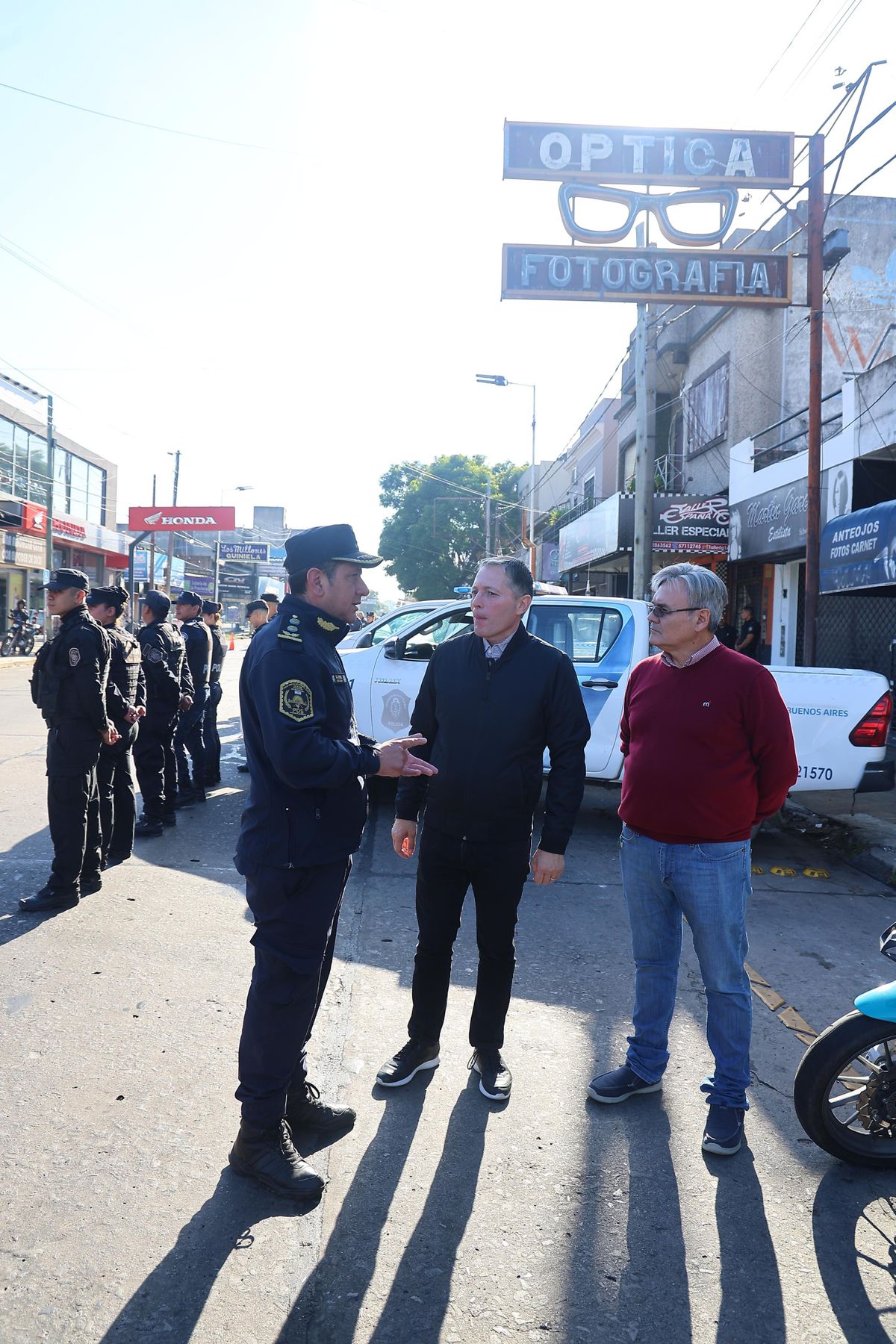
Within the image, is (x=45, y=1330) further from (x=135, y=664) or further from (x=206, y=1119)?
(x=135, y=664)

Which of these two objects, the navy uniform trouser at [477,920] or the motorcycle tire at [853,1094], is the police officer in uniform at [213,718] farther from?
the motorcycle tire at [853,1094]

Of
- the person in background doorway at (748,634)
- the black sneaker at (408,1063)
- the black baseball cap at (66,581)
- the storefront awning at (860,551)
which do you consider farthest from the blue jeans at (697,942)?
the person in background doorway at (748,634)

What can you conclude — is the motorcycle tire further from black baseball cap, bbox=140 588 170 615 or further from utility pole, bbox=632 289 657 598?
utility pole, bbox=632 289 657 598

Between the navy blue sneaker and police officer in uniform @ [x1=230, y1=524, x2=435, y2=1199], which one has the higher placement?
police officer in uniform @ [x1=230, y1=524, x2=435, y2=1199]

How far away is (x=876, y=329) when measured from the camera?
17359 mm

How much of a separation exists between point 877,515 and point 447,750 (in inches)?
345

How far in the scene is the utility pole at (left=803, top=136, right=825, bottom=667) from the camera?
1155 centimetres

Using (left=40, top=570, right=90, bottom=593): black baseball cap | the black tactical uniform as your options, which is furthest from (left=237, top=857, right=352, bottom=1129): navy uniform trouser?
(left=40, top=570, right=90, bottom=593): black baseball cap

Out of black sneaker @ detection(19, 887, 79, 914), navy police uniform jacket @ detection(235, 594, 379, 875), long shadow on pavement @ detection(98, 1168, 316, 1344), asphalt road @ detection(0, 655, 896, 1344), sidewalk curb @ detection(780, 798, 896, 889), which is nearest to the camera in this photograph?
long shadow on pavement @ detection(98, 1168, 316, 1344)

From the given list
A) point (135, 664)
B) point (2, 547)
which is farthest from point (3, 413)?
point (135, 664)

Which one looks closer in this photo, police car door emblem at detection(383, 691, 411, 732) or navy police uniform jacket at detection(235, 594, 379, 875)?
navy police uniform jacket at detection(235, 594, 379, 875)

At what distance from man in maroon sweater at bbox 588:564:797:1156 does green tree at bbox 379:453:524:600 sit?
49.0 metres

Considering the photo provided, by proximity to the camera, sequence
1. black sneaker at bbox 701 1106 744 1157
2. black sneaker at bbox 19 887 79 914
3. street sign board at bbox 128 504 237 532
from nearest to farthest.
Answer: black sneaker at bbox 701 1106 744 1157 → black sneaker at bbox 19 887 79 914 → street sign board at bbox 128 504 237 532

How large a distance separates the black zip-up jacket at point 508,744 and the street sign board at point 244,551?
86417mm
